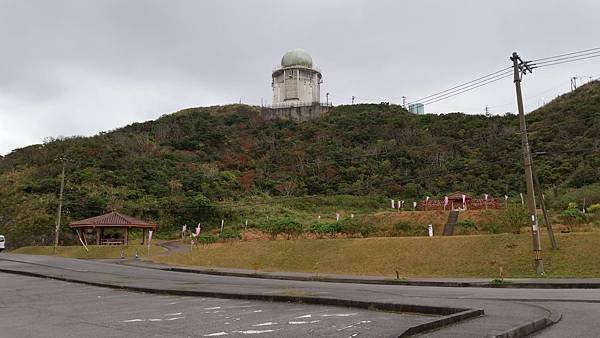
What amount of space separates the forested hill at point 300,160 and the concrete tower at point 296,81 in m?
9.22

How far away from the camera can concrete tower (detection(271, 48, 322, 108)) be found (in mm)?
94250

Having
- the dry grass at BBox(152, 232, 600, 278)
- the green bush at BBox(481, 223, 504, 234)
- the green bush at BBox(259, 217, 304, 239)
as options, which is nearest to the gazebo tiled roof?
the dry grass at BBox(152, 232, 600, 278)

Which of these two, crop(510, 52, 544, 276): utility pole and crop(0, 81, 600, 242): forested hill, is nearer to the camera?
crop(510, 52, 544, 276): utility pole

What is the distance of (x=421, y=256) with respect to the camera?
22.3 meters

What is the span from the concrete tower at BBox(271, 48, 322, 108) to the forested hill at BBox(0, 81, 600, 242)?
9224mm

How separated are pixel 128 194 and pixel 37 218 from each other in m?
11.1

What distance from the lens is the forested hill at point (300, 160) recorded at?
5253cm

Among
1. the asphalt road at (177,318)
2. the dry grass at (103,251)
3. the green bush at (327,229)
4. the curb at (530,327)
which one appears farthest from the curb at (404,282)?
the dry grass at (103,251)

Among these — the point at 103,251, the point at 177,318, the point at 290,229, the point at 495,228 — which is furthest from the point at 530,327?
the point at 103,251

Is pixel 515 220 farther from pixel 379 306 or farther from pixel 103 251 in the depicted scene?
pixel 103 251

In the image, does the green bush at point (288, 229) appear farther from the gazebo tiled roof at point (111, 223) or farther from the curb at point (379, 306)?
the curb at point (379, 306)

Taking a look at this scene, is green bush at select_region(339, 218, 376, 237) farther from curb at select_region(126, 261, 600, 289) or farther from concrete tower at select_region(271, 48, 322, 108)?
concrete tower at select_region(271, 48, 322, 108)

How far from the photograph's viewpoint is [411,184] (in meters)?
58.7

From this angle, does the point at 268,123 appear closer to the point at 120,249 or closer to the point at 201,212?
the point at 201,212
